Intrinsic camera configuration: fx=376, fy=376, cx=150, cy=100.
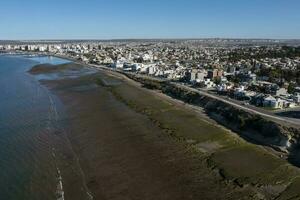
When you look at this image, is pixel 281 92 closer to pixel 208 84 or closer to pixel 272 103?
pixel 272 103

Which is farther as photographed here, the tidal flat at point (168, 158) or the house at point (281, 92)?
the house at point (281, 92)

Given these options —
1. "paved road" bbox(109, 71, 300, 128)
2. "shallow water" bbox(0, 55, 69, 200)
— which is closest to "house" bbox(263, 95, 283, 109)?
"paved road" bbox(109, 71, 300, 128)

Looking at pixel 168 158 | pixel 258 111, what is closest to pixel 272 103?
pixel 258 111

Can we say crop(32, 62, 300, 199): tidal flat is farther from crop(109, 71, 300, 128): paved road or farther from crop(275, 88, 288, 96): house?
crop(275, 88, 288, 96): house

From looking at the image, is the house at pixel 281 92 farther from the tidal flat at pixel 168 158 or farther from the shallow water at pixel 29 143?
the shallow water at pixel 29 143

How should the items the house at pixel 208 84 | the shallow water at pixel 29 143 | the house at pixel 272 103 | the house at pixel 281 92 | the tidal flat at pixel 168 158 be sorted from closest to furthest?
the tidal flat at pixel 168 158 → the shallow water at pixel 29 143 → the house at pixel 272 103 → the house at pixel 281 92 → the house at pixel 208 84

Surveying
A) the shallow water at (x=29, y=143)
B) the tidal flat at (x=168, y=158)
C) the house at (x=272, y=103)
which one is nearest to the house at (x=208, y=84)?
the tidal flat at (x=168, y=158)

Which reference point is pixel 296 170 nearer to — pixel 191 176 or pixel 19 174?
pixel 191 176
